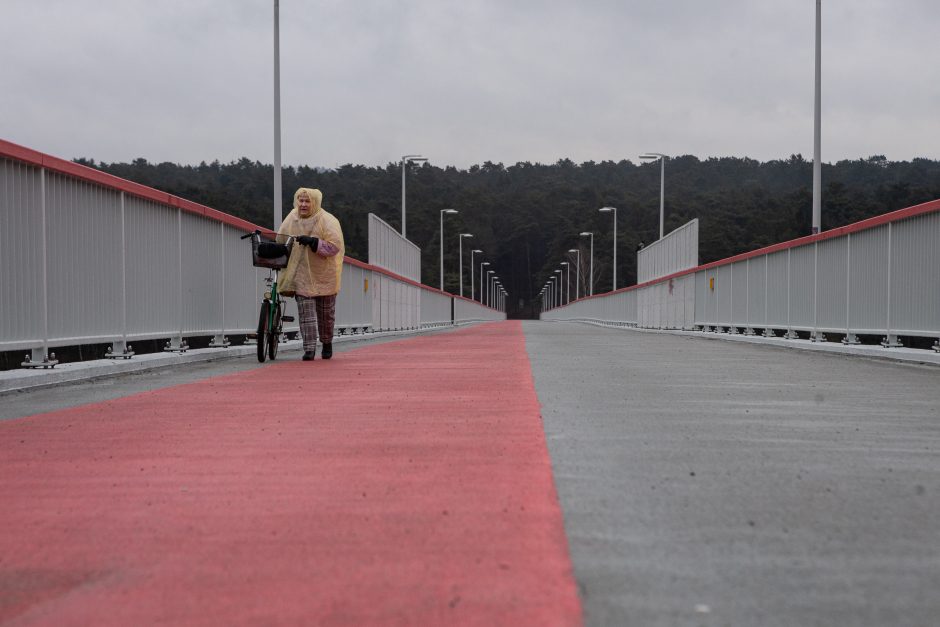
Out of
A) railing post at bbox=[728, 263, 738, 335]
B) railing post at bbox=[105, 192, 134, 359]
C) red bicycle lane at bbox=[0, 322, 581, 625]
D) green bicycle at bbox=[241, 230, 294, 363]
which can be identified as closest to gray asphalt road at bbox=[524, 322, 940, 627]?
red bicycle lane at bbox=[0, 322, 581, 625]

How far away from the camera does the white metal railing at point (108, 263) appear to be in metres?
8.18

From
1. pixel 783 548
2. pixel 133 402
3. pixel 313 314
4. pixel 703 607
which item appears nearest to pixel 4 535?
pixel 703 607

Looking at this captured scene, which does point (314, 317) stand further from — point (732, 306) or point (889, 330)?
point (732, 306)

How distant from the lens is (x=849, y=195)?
3248 inches

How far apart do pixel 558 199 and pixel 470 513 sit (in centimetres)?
14744

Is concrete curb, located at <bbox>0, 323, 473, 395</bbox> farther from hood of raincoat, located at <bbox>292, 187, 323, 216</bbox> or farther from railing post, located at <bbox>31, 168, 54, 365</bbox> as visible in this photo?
hood of raincoat, located at <bbox>292, 187, 323, 216</bbox>

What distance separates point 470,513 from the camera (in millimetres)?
3299

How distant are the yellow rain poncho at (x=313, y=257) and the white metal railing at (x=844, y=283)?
721 cm

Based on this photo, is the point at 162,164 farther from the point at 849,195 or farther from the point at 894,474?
the point at 894,474

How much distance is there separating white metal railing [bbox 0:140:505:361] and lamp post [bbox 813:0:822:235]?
12239 mm

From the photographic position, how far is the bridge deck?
239 cm

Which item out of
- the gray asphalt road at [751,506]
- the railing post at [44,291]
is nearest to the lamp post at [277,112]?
the railing post at [44,291]

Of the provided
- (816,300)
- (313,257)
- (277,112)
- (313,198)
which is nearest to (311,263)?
(313,257)

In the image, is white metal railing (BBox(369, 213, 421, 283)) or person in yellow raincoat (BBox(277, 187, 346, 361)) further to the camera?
white metal railing (BBox(369, 213, 421, 283))
